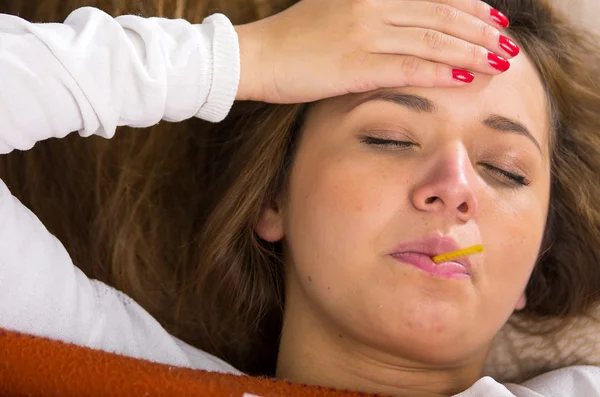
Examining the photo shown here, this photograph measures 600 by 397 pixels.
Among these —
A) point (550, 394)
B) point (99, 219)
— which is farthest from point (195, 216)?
point (550, 394)

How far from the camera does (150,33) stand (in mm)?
1236

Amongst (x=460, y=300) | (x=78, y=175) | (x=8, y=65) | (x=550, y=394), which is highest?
(x=8, y=65)

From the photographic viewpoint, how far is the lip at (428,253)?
4.02 feet

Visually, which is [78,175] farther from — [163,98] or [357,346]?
[357,346]

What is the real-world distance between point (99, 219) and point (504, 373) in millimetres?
849

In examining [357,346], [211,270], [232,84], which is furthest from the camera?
[211,270]

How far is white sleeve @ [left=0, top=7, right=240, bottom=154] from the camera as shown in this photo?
3.92 feet

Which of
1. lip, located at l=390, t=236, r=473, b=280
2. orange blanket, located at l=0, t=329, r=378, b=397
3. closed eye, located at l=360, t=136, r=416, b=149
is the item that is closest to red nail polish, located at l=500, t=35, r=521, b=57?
closed eye, located at l=360, t=136, r=416, b=149

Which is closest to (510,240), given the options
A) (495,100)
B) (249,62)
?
(495,100)

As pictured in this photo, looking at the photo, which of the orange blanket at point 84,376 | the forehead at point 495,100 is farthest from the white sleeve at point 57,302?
the forehead at point 495,100

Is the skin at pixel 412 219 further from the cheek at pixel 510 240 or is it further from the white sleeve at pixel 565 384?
the white sleeve at pixel 565 384

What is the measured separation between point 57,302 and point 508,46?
80 centimetres

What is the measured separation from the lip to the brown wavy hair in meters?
0.37

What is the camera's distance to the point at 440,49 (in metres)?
1.31
